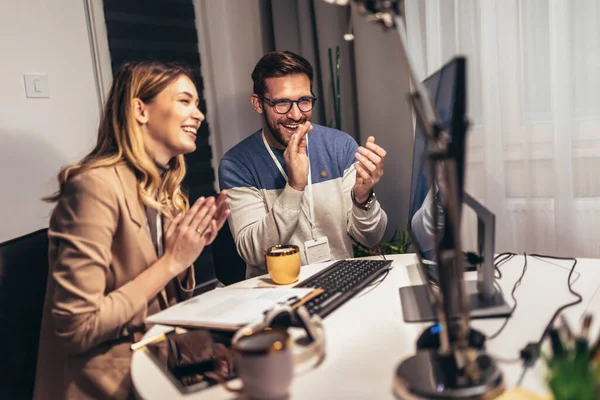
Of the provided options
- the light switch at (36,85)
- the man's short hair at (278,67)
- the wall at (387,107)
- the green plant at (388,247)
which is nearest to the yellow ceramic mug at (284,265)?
the man's short hair at (278,67)

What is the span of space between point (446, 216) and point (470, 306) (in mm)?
177

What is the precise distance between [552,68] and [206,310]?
152cm

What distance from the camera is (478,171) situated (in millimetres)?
2043

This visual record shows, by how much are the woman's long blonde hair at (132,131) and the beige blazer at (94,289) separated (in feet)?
0.12

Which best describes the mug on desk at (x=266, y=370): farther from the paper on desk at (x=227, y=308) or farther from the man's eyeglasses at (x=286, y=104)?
the man's eyeglasses at (x=286, y=104)

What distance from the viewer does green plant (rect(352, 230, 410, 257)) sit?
87.2 inches

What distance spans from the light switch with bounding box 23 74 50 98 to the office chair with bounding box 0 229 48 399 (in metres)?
1.04

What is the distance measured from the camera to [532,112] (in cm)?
192

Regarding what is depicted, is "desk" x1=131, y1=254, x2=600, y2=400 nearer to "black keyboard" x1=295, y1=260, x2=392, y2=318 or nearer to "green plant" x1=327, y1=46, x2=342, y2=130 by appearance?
"black keyboard" x1=295, y1=260, x2=392, y2=318

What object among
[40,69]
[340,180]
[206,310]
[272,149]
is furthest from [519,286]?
[40,69]

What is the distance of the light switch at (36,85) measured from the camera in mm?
2000

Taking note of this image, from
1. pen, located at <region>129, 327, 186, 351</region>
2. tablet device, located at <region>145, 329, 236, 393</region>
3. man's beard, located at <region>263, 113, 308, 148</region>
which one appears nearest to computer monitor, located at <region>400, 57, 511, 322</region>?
tablet device, located at <region>145, 329, 236, 393</region>

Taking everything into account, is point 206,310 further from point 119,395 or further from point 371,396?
point 371,396

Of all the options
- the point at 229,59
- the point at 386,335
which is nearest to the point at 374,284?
the point at 386,335
